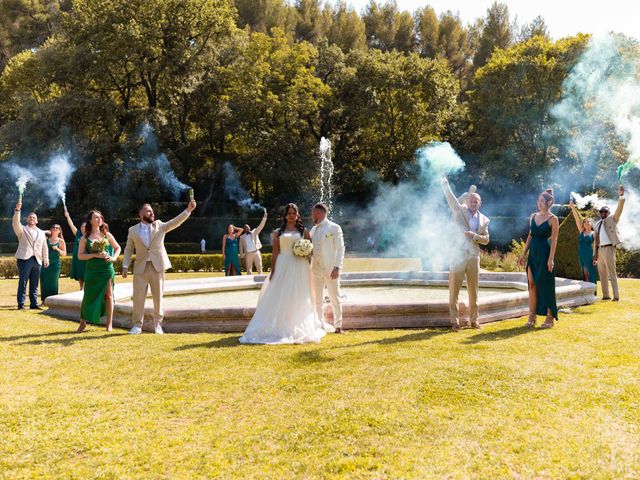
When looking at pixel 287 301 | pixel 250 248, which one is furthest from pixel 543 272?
pixel 250 248

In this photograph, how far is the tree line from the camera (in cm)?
3722

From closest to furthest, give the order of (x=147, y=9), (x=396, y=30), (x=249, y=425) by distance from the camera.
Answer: (x=249, y=425), (x=147, y=9), (x=396, y=30)

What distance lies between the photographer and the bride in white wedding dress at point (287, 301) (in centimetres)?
802

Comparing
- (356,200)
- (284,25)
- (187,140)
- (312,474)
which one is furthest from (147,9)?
(312,474)

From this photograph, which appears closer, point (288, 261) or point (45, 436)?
point (45, 436)

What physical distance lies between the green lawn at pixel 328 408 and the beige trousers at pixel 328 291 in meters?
0.85

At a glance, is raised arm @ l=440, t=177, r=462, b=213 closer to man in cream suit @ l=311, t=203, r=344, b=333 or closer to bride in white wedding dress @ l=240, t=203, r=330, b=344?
man in cream suit @ l=311, t=203, r=344, b=333

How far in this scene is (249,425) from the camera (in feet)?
16.1

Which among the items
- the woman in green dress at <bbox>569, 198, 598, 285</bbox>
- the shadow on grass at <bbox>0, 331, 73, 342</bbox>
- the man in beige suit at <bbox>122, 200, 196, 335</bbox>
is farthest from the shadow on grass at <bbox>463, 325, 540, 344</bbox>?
the shadow on grass at <bbox>0, 331, 73, 342</bbox>

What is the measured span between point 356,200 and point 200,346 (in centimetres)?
3986

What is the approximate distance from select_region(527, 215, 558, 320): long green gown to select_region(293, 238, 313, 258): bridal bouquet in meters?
3.19

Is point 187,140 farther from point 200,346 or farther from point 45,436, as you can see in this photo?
point 45,436

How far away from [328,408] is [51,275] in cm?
932

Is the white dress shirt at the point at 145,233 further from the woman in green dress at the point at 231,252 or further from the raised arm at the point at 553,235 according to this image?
the woman in green dress at the point at 231,252
